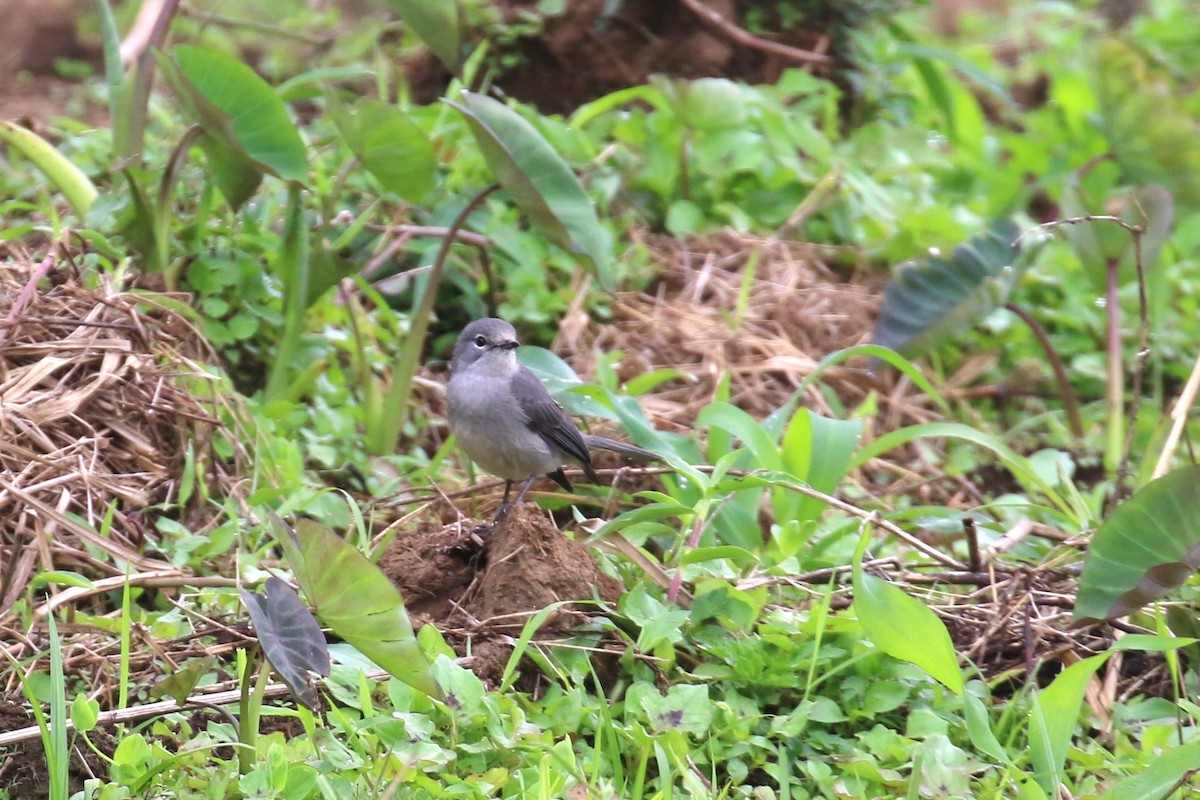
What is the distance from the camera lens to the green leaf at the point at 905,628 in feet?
9.39

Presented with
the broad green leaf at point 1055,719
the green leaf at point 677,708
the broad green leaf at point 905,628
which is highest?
the broad green leaf at point 905,628

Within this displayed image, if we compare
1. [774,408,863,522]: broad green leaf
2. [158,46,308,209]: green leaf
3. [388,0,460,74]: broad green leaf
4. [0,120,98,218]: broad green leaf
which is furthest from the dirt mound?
[0,120,98,218]: broad green leaf

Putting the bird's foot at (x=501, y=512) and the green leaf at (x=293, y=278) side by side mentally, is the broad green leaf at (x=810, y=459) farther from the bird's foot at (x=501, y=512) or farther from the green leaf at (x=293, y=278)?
the green leaf at (x=293, y=278)

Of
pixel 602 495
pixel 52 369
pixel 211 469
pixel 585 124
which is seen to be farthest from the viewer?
pixel 585 124

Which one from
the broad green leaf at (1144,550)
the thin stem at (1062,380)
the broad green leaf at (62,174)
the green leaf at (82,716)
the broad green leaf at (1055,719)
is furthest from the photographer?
the thin stem at (1062,380)

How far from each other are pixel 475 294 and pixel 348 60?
1.97 meters

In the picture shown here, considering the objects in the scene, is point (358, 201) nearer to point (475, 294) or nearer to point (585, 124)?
point (475, 294)

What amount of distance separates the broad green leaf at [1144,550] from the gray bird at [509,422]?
4.55ft

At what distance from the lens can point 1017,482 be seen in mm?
5105

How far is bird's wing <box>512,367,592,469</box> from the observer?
4148 mm

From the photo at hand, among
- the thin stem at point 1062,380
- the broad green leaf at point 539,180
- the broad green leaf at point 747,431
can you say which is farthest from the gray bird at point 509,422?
the thin stem at point 1062,380

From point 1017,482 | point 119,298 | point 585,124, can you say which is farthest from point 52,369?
point 1017,482

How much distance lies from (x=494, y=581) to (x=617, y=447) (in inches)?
36.9

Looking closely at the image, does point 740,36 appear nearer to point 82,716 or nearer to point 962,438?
point 962,438
